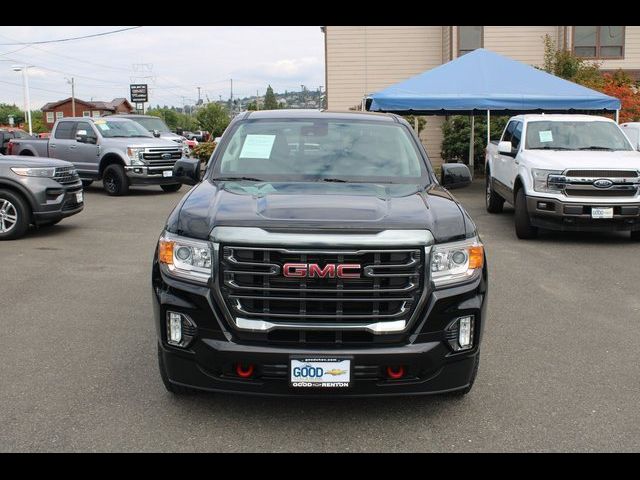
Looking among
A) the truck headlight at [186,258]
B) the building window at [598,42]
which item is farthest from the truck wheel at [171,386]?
the building window at [598,42]

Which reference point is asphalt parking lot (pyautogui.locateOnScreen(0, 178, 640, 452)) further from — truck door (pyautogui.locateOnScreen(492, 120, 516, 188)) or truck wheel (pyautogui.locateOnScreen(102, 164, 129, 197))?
truck wheel (pyautogui.locateOnScreen(102, 164, 129, 197))

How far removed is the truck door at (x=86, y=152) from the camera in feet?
57.2

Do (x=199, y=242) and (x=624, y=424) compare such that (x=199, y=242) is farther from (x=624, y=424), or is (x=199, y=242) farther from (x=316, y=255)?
(x=624, y=424)

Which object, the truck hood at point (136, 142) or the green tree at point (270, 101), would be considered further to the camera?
the green tree at point (270, 101)

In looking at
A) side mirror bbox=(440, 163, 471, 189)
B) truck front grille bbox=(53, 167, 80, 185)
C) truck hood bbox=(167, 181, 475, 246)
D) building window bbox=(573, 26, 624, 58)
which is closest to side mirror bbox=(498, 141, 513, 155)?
side mirror bbox=(440, 163, 471, 189)

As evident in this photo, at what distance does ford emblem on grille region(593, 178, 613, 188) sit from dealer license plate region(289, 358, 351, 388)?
24.0ft

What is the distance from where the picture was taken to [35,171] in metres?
10.4

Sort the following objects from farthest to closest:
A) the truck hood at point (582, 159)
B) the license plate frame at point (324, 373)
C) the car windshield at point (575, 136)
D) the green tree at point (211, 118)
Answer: the green tree at point (211, 118)
the car windshield at point (575, 136)
the truck hood at point (582, 159)
the license plate frame at point (324, 373)

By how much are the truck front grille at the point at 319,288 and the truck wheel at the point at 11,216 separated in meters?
7.59

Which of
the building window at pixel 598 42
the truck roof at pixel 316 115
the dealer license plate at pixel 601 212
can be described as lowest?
the dealer license plate at pixel 601 212

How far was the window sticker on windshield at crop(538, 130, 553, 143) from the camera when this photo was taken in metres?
11.2

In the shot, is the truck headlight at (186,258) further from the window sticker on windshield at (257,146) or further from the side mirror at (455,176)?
the side mirror at (455,176)

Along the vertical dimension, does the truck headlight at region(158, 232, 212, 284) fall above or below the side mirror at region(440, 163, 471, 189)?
below

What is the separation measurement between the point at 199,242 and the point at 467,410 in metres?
1.89
